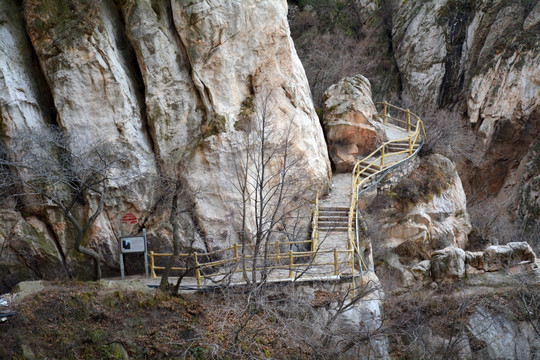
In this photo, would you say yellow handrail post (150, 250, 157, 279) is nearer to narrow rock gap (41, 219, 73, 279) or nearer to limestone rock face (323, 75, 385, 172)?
narrow rock gap (41, 219, 73, 279)

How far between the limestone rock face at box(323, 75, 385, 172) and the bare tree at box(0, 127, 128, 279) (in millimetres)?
9625

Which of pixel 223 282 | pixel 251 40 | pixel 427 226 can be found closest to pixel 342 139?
pixel 427 226

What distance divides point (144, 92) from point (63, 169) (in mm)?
4206

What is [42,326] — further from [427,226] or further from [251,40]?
[427,226]

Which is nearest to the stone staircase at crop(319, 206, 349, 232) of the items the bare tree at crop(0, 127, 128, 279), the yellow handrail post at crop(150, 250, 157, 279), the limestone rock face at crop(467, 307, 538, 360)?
the limestone rock face at crop(467, 307, 538, 360)

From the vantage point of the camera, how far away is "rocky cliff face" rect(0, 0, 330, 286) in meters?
16.9

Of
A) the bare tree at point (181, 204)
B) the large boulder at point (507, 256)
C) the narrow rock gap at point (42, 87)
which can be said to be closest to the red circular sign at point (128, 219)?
the bare tree at point (181, 204)

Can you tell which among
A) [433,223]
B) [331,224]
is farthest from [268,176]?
[433,223]

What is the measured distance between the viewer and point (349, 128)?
921 inches

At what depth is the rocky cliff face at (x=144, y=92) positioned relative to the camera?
16875 millimetres

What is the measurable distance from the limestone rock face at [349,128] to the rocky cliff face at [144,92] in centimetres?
395

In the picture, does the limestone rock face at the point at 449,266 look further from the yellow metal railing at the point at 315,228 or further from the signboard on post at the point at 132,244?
the signboard on post at the point at 132,244

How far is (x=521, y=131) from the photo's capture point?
2919 cm

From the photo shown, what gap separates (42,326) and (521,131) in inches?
1006
